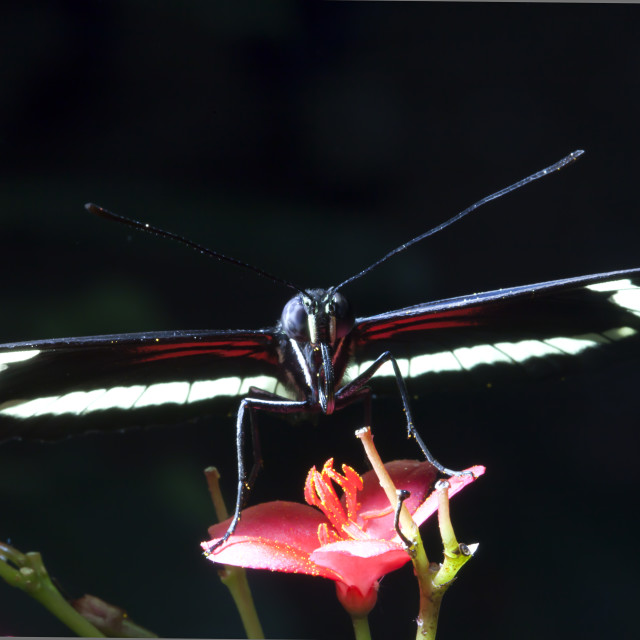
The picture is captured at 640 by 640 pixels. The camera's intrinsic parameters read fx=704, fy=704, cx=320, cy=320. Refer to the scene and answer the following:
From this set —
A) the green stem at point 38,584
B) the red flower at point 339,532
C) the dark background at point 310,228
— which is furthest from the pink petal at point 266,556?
the dark background at point 310,228

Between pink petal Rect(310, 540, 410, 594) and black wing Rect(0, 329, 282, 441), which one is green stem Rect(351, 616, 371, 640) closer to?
pink petal Rect(310, 540, 410, 594)

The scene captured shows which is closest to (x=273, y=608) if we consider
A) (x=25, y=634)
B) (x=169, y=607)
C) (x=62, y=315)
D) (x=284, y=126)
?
(x=169, y=607)

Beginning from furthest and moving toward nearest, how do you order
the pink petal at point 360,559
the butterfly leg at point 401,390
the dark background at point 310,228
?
the dark background at point 310,228 → the butterfly leg at point 401,390 → the pink petal at point 360,559

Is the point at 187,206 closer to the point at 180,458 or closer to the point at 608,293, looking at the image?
the point at 180,458

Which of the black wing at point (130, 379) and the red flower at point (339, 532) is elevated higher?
the black wing at point (130, 379)

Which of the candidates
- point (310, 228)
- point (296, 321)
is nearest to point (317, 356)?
point (296, 321)

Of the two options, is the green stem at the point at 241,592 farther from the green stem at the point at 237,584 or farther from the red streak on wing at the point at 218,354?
the red streak on wing at the point at 218,354

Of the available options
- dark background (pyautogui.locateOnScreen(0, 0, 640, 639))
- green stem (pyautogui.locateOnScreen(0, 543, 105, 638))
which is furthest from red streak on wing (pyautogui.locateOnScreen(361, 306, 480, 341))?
green stem (pyautogui.locateOnScreen(0, 543, 105, 638))
